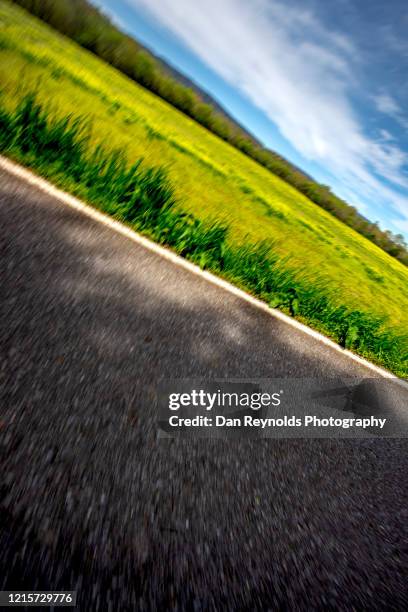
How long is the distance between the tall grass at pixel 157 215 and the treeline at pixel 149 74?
117ft

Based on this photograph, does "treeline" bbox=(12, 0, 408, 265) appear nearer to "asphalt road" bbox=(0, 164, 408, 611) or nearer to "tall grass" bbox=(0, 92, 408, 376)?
"tall grass" bbox=(0, 92, 408, 376)

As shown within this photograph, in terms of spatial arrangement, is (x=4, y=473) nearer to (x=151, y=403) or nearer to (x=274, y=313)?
(x=151, y=403)

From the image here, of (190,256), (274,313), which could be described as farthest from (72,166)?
(274,313)

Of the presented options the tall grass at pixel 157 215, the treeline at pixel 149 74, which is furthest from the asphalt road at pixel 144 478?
the treeline at pixel 149 74

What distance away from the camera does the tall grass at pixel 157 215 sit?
4777mm

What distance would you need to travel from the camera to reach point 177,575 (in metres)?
1.65

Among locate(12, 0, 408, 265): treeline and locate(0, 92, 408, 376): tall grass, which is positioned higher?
locate(12, 0, 408, 265): treeline

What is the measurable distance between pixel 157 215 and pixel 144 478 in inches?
162

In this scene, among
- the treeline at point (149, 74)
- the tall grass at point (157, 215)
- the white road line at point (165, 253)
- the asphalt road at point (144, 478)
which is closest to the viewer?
the asphalt road at point (144, 478)

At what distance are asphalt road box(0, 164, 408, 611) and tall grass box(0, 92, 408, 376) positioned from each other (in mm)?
1361

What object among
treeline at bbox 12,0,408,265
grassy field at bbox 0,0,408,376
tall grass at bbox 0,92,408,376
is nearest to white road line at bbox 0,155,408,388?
tall grass at bbox 0,92,408,376

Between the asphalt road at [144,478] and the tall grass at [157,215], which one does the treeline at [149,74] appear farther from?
the asphalt road at [144,478]

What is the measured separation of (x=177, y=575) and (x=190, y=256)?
4068 millimetres

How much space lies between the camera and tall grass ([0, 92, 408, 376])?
478 centimetres
